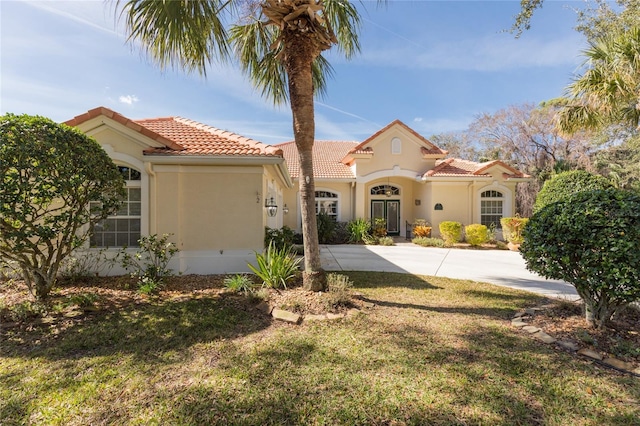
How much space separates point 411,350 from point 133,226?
8160 mm

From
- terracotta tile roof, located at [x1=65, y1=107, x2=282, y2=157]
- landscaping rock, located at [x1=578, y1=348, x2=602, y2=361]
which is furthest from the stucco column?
landscaping rock, located at [x1=578, y1=348, x2=602, y2=361]

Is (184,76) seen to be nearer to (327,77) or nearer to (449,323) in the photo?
(327,77)

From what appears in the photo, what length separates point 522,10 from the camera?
28.3ft

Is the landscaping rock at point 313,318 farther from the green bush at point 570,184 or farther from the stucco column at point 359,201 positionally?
the stucco column at point 359,201

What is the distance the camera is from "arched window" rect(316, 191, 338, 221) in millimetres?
19328

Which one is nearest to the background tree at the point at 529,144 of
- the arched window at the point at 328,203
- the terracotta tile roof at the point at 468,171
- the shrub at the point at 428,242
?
the terracotta tile roof at the point at 468,171

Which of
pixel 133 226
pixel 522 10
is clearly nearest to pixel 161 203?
pixel 133 226

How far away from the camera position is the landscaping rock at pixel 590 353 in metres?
3.98

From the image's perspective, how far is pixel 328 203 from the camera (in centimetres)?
1942

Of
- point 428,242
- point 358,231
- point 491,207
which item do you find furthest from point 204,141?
point 491,207

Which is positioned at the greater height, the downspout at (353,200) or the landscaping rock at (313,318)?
the downspout at (353,200)

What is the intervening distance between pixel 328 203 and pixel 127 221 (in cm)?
1270

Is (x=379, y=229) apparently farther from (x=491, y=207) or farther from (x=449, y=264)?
(x=491, y=207)

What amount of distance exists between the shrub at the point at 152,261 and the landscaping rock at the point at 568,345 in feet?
26.1
